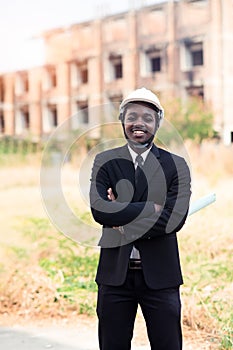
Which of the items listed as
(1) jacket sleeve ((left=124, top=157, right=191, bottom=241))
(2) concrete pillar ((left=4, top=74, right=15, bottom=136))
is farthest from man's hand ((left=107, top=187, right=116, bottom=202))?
(2) concrete pillar ((left=4, top=74, right=15, bottom=136))

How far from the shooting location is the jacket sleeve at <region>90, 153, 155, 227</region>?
242 centimetres

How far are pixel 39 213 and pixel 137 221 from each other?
6838 mm

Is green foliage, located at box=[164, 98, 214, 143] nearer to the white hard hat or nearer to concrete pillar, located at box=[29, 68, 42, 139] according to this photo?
concrete pillar, located at box=[29, 68, 42, 139]

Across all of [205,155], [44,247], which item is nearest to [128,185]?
[44,247]

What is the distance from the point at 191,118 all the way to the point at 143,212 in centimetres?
1539

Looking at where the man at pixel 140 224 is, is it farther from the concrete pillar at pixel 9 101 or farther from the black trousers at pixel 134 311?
the concrete pillar at pixel 9 101

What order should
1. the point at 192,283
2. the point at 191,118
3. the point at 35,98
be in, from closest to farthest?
the point at 192,283, the point at 191,118, the point at 35,98

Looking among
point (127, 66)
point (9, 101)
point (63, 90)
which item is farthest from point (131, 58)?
point (9, 101)

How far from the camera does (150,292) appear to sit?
2.46 meters

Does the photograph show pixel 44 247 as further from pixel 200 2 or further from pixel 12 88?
pixel 12 88

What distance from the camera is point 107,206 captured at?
244 cm

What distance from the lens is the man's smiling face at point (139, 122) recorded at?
2441 millimetres

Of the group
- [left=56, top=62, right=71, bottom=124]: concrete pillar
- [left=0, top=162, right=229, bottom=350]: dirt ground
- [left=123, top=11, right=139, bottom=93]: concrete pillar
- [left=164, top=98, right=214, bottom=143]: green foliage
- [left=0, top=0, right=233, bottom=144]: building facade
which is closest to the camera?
[left=0, top=162, right=229, bottom=350]: dirt ground

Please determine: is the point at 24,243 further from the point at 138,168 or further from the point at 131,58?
the point at 131,58
